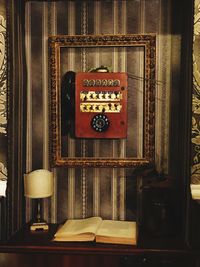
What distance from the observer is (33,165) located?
2.92 meters

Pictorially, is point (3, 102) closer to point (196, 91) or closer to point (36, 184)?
point (36, 184)

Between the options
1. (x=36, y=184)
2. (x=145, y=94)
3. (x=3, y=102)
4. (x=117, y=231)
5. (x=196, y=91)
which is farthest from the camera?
(x=145, y=94)

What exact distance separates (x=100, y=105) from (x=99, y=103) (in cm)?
2

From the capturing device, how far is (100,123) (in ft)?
Answer: 9.29

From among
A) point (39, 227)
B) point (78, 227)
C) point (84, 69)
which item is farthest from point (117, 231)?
point (84, 69)

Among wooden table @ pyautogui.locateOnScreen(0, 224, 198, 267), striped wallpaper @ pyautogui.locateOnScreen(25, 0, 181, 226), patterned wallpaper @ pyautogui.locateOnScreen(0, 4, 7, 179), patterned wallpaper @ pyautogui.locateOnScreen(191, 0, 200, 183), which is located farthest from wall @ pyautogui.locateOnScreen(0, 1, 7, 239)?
patterned wallpaper @ pyautogui.locateOnScreen(191, 0, 200, 183)

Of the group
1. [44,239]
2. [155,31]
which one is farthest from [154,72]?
[44,239]

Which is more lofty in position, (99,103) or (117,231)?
(99,103)

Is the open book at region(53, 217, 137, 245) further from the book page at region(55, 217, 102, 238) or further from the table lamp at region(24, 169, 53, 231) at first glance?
the table lamp at region(24, 169, 53, 231)

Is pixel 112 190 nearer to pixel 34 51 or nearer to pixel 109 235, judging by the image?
pixel 109 235

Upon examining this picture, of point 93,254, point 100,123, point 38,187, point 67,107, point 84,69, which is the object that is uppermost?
point 84,69

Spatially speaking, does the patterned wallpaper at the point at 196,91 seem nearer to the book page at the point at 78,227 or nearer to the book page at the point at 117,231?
the book page at the point at 117,231

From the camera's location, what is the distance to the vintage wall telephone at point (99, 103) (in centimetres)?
282

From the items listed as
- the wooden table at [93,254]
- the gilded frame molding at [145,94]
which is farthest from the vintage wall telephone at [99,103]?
the wooden table at [93,254]
